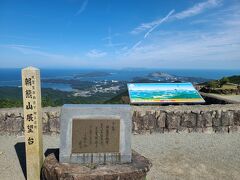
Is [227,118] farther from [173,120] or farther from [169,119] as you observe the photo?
[169,119]

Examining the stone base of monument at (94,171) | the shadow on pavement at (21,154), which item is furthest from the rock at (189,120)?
the shadow on pavement at (21,154)

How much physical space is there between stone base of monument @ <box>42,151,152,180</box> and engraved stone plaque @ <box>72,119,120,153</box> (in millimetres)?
249

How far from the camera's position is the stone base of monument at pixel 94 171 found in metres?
4.04

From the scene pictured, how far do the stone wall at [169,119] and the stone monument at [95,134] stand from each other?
278cm

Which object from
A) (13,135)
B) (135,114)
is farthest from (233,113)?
(13,135)

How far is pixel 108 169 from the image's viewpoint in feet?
13.7

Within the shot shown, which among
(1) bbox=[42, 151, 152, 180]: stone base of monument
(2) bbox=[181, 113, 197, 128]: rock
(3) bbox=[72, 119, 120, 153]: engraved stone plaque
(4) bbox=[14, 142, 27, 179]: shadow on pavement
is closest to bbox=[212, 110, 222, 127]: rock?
(2) bbox=[181, 113, 197, 128]: rock

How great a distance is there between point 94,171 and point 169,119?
3728 mm

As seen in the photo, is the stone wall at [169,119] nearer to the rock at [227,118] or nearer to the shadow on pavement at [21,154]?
the rock at [227,118]

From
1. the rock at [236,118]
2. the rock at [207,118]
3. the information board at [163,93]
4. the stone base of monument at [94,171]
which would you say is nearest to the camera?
the stone base of monument at [94,171]

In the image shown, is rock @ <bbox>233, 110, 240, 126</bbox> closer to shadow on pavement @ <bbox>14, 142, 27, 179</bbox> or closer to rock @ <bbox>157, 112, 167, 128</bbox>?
rock @ <bbox>157, 112, 167, 128</bbox>

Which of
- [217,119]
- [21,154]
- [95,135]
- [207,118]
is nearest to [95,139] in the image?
[95,135]

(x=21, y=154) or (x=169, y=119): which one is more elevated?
(x=169, y=119)

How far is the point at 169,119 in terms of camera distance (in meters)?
7.45
